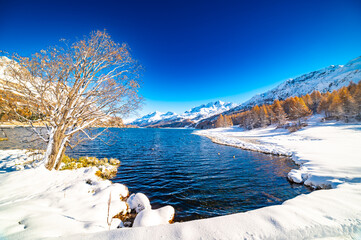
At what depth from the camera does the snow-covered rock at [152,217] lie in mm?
5213

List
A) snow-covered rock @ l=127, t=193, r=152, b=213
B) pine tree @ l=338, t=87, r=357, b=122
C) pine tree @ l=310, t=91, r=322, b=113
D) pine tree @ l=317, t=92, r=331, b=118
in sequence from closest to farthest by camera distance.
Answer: snow-covered rock @ l=127, t=193, r=152, b=213, pine tree @ l=338, t=87, r=357, b=122, pine tree @ l=317, t=92, r=331, b=118, pine tree @ l=310, t=91, r=322, b=113

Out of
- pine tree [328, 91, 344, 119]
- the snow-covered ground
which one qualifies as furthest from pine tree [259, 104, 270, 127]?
the snow-covered ground

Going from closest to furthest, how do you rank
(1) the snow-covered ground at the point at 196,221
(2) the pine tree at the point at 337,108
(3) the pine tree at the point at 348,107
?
1. (1) the snow-covered ground at the point at 196,221
2. (3) the pine tree at the point at 348,107
3. (2) the pine tree at the point at 337,108

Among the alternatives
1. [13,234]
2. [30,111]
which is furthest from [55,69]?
[13,234]

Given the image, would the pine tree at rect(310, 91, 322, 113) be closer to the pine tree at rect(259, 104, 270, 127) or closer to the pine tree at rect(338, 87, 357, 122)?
the pine tree at rect(259, 104, 270, 127)

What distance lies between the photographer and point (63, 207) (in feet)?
17.9

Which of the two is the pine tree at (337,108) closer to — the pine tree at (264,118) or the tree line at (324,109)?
the tree line at (324,109)

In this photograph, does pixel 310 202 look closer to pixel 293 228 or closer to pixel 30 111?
pixel 293 228

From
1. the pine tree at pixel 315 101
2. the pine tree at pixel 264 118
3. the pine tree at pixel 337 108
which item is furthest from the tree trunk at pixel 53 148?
the pine tree at pixel 315 101

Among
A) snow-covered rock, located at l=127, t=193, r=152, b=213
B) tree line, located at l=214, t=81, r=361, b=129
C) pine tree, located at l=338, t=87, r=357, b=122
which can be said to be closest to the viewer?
snow-covered rock, located at l=127, t=193, r=152, b=213

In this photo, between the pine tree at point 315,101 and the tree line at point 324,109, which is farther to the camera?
the pine tree at point 315,101

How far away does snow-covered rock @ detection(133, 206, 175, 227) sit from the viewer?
521 centimetres

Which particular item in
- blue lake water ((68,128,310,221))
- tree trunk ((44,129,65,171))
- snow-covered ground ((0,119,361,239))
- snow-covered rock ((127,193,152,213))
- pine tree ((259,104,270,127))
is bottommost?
blue lake water ((68,128,310,221))

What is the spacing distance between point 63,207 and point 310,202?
9.78m
